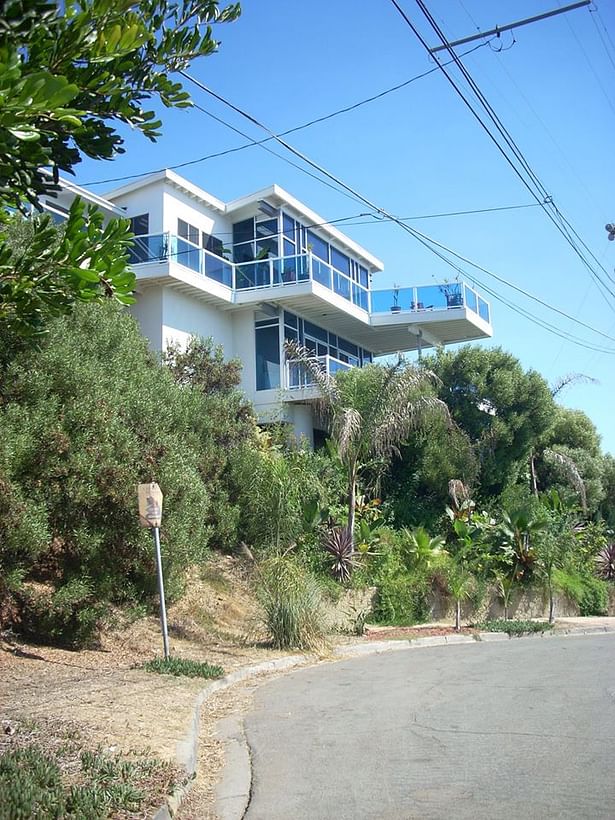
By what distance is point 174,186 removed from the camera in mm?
25062

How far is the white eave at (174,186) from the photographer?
968 inches

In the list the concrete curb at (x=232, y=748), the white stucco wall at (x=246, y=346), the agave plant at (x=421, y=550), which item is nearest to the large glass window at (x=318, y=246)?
the white stucco wall at (x=246, y=346)

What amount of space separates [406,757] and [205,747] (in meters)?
1.98

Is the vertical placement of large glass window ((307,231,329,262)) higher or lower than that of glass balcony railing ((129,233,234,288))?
higher

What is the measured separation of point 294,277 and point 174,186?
4888 millimetres

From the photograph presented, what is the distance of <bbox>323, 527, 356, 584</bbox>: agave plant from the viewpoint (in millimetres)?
17938

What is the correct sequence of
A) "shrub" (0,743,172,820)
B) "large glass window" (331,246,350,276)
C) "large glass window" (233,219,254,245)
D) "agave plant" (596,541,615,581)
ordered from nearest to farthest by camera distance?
"shrub" (0,743,172,820) < "agave plant" (596,541,615,581) < "large glass window" (233,219,254,245) < "large glass window" (331,246,350,276)

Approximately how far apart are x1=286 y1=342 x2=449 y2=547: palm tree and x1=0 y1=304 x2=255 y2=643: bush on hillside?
5843mm

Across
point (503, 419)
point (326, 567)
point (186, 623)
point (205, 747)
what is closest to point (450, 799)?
point (205, 747)

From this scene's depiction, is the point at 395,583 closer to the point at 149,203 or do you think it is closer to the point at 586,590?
the point at 586,590

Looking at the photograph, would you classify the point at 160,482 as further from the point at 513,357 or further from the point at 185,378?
the point at 513,357

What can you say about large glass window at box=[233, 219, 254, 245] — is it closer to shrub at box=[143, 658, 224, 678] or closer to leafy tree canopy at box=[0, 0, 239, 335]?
shrub at box=[143, 658, 224, 678]

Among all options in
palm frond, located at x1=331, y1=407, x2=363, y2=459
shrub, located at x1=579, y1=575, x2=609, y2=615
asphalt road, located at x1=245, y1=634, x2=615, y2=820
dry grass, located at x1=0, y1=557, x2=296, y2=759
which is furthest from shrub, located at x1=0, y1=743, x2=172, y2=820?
shrub, located at x1=579, y1=575, x2=609, y2=615

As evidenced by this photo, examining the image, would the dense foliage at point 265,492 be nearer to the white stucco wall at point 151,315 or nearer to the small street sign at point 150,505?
the small street sign at point 150,505
